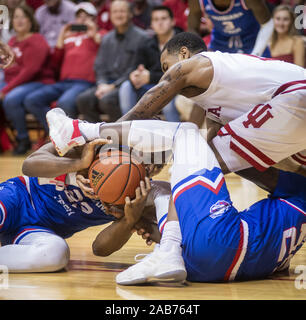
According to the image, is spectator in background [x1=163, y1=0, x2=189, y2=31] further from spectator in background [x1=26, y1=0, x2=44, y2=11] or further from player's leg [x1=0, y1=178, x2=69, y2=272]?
player's leg [x1=0, y1=178, x2=69, y2=272]

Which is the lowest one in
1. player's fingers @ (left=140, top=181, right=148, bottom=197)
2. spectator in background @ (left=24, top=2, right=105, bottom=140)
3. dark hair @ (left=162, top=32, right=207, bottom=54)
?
spectator in background @ (left=24, top=2, right=105, bottom=140)

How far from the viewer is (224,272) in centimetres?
250

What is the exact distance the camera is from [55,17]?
8234 mm

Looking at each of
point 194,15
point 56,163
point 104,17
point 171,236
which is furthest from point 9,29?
point 171,236

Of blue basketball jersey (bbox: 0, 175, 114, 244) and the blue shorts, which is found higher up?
the blue shorts

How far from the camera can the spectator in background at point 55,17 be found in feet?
26.9

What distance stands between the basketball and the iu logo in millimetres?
589

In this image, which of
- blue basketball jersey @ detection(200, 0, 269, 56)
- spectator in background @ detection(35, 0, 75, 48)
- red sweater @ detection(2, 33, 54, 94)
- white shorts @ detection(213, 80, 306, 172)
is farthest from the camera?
spectator in background @ detection(35, 0, 75, 48)

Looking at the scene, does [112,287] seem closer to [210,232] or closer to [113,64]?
[210,232]

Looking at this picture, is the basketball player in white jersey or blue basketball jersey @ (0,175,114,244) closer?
the basketball player in white jersey

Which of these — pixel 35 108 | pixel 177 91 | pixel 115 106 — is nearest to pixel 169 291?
pixel 177 91

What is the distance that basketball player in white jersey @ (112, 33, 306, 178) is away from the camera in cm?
269
